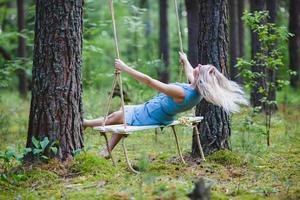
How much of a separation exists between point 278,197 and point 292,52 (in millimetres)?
11885

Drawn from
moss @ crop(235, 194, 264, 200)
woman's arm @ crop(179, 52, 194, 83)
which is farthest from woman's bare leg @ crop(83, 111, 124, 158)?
moss @ crop(235, 194, 264, 200)

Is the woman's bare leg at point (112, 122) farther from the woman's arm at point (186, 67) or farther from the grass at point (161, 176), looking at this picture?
A: the woman's arm at point (186, 67)

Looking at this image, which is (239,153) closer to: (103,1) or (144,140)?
(144,140)

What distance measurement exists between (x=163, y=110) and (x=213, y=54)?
109cm

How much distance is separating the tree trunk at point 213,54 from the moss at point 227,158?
12 cm

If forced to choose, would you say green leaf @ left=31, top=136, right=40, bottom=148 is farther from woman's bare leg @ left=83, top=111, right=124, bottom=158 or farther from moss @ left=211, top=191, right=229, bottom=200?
moss @ left=211, top=191, right=229, bottom=200

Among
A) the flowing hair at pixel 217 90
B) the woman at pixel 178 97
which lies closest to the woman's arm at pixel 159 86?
the woman at pixel 178 97

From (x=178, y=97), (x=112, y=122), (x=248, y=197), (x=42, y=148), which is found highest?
(x=178, y=97)

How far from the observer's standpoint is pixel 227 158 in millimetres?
6480

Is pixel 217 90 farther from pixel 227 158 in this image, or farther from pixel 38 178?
pixel 38 178

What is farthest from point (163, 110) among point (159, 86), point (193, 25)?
point (193, 25)

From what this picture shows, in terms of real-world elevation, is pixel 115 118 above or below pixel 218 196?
above

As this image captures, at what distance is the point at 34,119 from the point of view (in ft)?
18.3

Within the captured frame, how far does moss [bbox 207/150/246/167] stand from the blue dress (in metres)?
0.81
